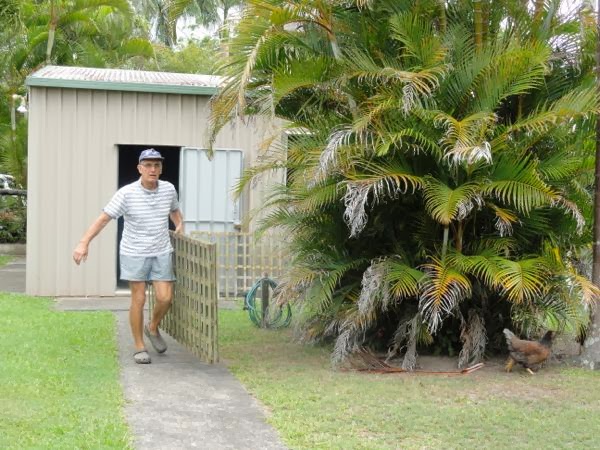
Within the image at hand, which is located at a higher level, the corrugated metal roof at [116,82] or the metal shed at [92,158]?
the corrugated metal roof at [116,82]

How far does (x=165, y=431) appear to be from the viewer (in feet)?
17.4

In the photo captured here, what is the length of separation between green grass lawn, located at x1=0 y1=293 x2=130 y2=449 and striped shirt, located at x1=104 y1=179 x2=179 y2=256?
1013 millimetres

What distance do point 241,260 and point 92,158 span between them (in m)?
2.48

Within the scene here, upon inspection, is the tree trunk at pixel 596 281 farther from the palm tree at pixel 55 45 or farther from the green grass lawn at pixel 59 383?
the palm tree at pixel 55 45

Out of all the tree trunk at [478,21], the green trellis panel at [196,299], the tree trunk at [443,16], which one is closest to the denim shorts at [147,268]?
the green trellis panel at [196,299]

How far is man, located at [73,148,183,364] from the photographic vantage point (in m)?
7.45

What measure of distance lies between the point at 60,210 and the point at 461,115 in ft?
21.2

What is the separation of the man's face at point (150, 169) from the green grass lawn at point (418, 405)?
5.73 feet

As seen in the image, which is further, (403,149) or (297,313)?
(297,313)

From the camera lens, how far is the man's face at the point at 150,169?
24.4 feet

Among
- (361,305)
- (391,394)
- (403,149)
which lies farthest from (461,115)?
(391,394)

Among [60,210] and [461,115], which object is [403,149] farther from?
[60,210]

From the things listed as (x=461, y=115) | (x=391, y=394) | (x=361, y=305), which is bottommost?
(x=391, y=394)

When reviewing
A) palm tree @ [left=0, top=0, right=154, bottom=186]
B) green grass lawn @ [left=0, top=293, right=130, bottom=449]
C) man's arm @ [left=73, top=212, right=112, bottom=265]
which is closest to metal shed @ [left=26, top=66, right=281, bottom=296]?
green grass lawn @ [left=0, top=293, right=130, bottom=449]
